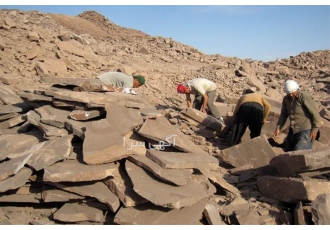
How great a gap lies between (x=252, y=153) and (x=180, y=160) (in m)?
1.60

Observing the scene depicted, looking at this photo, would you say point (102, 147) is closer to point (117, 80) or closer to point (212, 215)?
point (212, 215)

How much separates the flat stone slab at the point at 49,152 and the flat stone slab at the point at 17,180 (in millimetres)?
102

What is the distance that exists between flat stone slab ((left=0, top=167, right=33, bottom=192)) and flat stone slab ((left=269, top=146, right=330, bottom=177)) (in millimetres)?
3040

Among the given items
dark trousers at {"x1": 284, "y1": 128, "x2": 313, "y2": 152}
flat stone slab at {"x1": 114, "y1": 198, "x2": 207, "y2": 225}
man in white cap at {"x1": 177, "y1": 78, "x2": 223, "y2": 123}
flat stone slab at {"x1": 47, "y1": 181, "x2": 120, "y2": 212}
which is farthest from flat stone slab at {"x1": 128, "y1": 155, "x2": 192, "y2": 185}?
man in white cap at {"x1": 177, "y1": 78, "x2": 223, "y2": 123}

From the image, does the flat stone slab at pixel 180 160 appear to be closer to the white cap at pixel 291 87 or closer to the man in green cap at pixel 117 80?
the white cap at pixel 291 87

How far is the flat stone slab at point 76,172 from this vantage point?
3264 mm

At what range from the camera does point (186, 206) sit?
324cm

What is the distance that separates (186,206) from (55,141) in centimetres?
182

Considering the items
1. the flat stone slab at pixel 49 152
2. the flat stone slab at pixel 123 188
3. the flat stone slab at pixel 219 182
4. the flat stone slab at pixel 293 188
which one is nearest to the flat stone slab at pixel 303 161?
the flat stone slab at pixel 293 188

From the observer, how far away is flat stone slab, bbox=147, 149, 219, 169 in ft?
11.4

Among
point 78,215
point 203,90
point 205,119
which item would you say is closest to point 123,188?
point 78,215

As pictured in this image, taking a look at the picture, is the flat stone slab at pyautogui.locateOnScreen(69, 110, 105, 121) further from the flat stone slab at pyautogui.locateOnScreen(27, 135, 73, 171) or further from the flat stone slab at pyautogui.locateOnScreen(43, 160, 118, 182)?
the flat stone slab at pyautogui.locateOnScreen(43, 160, 118, 182)

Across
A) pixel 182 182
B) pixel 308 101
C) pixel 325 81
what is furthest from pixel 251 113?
pixel 325 81

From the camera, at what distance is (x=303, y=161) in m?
3.49
